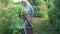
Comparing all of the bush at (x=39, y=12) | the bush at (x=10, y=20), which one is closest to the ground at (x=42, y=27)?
the bush at (x=39, y=12)

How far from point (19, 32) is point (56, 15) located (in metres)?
3.12

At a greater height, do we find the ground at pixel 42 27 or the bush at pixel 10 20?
the bush at pixel 10 20

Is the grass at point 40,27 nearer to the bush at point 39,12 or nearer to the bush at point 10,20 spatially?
the bush at point 39,12

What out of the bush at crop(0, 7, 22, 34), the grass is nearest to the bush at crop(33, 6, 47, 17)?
the grass

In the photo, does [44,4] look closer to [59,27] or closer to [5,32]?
[59,27]

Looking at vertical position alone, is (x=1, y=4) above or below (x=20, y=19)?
above

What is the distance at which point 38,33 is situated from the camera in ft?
32.8

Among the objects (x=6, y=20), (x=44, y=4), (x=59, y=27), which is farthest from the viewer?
(x=44, y=4)

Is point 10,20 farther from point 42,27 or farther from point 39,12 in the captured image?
point 39,12

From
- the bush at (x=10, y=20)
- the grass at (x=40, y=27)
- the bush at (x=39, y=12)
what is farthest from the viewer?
the bush at (x=39, y=12)

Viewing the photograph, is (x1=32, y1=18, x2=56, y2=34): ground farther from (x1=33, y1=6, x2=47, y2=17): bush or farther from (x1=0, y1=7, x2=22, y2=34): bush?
(x1=0, y1=7, x2=22, y2=34): bush

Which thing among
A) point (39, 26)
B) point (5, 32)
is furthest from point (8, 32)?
point (39, 26)

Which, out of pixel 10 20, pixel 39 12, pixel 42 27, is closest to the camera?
pixel 10 20

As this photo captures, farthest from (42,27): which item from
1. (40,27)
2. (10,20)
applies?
(10,20)
